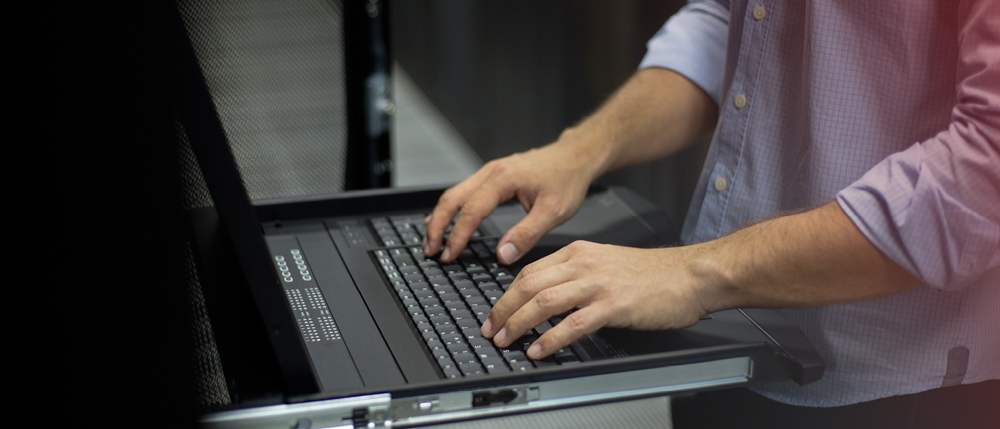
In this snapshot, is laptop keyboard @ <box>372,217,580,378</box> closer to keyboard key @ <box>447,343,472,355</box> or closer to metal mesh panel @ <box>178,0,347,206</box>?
keyboard key @ <box>447,343,472,355</box>

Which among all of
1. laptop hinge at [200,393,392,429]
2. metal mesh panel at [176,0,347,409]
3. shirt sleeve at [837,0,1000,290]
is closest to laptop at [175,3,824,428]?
laptop hinge at [200,393,392,429]

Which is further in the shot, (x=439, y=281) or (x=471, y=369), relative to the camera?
(x=439, y=281)

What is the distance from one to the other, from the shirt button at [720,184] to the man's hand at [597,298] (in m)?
0.22

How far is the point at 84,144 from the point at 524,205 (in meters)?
0.49

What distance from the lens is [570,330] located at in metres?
0.54

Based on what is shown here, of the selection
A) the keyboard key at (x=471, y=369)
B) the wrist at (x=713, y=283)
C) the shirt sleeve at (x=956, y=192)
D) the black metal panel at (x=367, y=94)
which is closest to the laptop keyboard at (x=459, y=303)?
the keyboard key at (x=471, y=369)

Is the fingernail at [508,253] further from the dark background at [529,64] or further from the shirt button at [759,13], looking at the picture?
the dark background at [529,64]

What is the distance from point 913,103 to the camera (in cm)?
60

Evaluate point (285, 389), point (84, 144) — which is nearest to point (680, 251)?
point (285, 389)

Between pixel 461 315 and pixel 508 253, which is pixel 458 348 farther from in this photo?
pixel 508 253

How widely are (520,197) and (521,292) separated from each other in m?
0.24

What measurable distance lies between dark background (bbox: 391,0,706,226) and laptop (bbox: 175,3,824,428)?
0.78 metres

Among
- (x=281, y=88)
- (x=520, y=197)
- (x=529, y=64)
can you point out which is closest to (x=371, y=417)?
(x=520, y=197)

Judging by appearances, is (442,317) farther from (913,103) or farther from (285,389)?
(913,103)
